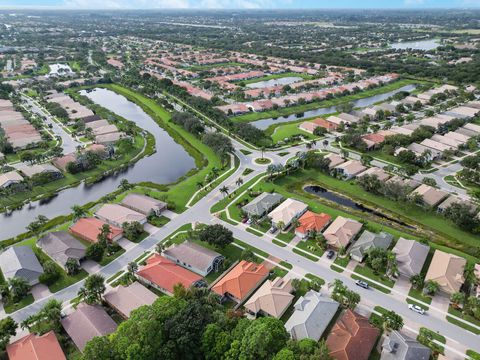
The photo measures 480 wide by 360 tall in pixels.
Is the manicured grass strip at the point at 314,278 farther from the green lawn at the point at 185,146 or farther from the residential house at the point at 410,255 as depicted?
the green lawn at the point at 185,146

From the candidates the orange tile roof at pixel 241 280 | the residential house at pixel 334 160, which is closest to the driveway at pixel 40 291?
the orange tile roof at pixel 241 280

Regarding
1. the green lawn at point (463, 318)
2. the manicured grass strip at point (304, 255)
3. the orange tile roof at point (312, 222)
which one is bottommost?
the manicured grass strip at point (304, 255)

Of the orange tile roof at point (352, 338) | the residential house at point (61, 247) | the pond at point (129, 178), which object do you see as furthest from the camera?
the pond at point (129, 178)

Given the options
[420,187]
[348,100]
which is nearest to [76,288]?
[420,187]

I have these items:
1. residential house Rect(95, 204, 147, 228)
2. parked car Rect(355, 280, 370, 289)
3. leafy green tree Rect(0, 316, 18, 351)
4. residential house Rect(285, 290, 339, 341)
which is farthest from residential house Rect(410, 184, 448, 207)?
leafy green tree Rect(0, 316, 18, 351)

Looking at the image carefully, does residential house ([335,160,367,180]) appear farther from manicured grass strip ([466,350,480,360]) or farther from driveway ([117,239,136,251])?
driveway ([117,239,136,251])

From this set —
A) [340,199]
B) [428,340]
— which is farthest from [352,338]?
[340,199]
